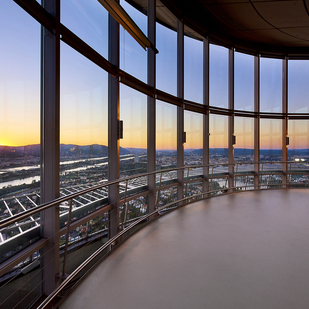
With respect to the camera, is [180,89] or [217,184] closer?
[180,89]

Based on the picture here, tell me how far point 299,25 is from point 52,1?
5.83 metres

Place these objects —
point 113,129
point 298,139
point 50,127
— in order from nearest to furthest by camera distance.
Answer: point 50,127
point 113,129
point 298,139

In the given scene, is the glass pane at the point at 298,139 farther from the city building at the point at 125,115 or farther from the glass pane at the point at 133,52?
the glass pane at the point at 133,52

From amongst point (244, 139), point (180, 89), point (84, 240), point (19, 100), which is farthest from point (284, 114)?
point (19, 100)

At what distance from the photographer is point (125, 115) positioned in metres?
3.63

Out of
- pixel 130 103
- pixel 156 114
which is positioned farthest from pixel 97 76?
pixel 156 114

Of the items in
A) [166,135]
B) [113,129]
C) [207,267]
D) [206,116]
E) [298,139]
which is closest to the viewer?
[207,267]

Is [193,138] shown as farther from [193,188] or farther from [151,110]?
[151,110]

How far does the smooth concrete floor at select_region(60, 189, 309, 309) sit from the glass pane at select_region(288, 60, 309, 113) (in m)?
4.97

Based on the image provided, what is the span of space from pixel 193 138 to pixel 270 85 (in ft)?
10.9

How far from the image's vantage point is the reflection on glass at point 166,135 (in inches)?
182

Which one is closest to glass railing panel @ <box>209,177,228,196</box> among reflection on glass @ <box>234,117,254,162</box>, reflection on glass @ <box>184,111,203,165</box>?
reflection on glass @ <box>184,111,203,165</box>

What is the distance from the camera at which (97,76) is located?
298 cm

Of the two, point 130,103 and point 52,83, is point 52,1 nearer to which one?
point 52,83
